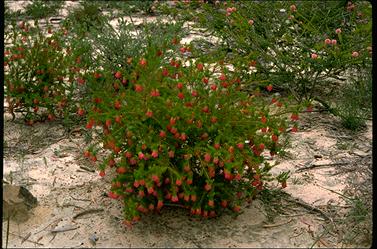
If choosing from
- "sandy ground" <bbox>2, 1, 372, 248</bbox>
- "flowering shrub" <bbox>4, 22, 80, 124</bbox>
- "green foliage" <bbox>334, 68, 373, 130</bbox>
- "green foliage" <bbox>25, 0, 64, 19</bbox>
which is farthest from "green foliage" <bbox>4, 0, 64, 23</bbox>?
"green foliage" <bbox>334, 68, 373, 130</bbox>

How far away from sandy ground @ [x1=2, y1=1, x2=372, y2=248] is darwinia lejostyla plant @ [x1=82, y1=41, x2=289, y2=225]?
0.44 feet

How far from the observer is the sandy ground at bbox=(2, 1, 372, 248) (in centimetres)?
330

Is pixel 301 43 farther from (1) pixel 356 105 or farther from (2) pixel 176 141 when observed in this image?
(2) pixel 176 141

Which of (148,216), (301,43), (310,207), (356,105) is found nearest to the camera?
(148,216)

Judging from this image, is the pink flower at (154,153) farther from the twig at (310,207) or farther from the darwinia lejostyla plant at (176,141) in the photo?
the twig at (310,207)

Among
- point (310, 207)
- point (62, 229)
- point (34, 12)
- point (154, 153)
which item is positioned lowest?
point (34, 12)

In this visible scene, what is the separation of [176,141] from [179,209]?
49cm

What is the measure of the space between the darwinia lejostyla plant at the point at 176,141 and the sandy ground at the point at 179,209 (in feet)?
0.44

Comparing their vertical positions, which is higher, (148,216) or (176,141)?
(176,141)

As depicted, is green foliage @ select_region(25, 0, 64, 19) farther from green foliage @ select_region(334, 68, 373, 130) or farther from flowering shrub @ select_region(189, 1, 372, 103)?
green foliage @ select_region(334, 68, 373, 130)

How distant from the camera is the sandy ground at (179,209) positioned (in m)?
3.30

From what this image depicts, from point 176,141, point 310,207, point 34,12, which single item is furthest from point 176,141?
point 34,12

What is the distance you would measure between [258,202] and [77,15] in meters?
5.72

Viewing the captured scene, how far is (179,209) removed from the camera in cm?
355
